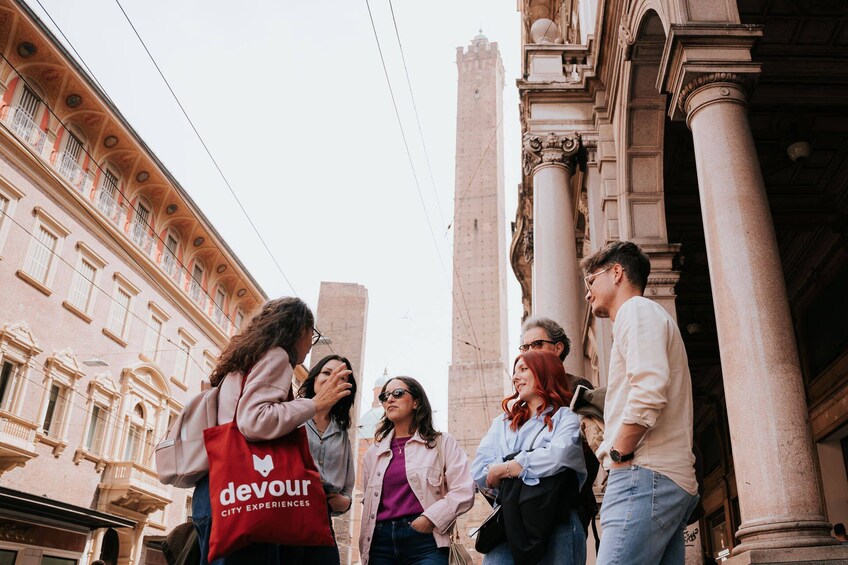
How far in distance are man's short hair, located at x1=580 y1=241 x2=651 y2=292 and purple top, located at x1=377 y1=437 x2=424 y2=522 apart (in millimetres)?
1645

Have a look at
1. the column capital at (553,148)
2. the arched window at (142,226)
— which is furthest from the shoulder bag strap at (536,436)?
the arched window at (142,226)

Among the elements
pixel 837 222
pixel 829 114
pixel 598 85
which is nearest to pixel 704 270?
pixel 837 222

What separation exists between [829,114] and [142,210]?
2191cm

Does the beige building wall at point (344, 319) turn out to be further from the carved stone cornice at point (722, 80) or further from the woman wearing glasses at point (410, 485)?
the woman wearing glasses at point (410, 485)

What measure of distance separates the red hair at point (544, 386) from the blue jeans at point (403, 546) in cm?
78

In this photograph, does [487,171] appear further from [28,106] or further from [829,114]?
[829,114]

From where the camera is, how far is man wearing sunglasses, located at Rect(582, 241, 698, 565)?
8.03ft

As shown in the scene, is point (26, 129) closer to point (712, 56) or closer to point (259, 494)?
point (712, 56)

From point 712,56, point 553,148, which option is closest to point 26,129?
point 553,148

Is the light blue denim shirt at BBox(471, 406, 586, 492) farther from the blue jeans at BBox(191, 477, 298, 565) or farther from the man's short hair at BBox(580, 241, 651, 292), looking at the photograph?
the blue jeans at BBox(191, 477, 298, 565)

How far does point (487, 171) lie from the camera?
70688 millimetres

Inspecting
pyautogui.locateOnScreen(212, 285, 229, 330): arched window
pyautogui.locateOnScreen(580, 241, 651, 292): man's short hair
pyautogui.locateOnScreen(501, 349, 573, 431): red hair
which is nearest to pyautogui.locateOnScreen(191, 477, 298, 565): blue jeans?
pyautogui.locateOnScreen(501, 349, 573, 431): red hair

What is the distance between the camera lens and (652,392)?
246cm

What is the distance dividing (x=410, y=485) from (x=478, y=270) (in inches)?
2534
